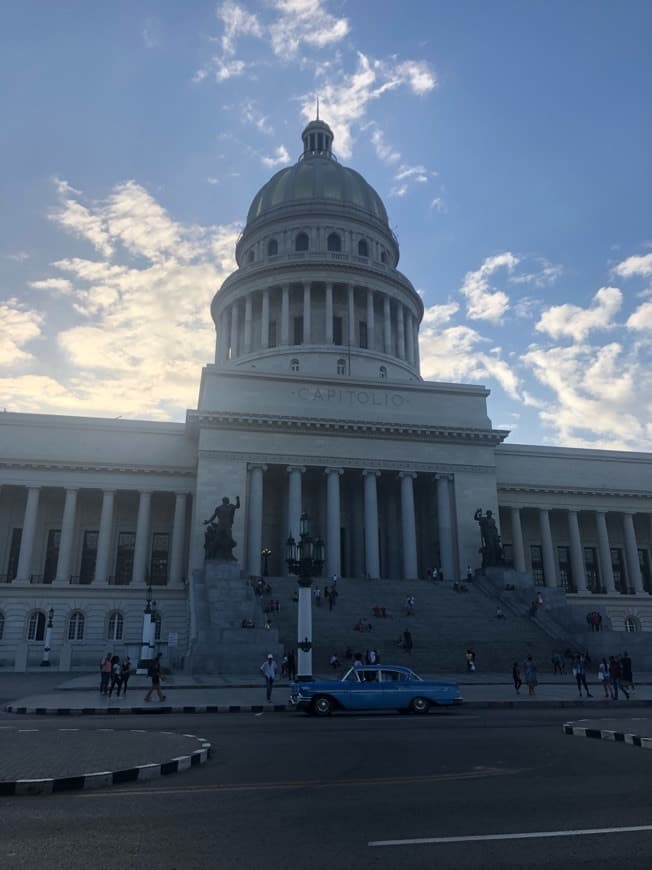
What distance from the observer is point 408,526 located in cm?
5072

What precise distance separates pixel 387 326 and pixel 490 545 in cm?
2865

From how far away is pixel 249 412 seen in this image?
166 feet

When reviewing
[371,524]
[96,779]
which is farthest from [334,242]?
[96,779]

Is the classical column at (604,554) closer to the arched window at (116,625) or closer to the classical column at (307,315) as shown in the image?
the classical column at (307,315)

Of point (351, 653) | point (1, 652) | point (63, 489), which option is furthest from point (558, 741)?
point (63, 489)

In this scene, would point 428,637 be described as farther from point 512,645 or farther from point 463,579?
point 463,579

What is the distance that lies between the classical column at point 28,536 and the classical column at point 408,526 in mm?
25409

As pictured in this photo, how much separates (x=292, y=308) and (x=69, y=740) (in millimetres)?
59084

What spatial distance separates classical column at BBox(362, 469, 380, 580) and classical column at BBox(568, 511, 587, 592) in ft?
56.5

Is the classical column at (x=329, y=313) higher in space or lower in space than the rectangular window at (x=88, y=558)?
higher

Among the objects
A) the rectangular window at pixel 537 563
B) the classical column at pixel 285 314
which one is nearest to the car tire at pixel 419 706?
the rectangular window at pixel 537 563

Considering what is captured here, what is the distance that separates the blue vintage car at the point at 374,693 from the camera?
19125 millimetres

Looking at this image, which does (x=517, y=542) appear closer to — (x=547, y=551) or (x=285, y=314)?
(x=547, y=551)

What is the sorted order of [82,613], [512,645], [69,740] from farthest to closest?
[82,613], [512,645], [69,740]
